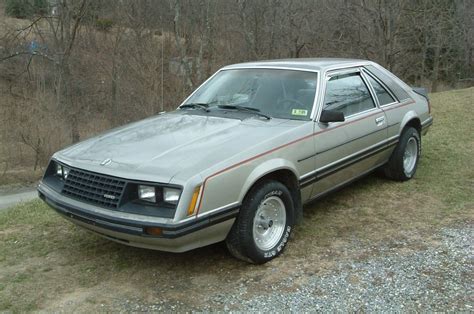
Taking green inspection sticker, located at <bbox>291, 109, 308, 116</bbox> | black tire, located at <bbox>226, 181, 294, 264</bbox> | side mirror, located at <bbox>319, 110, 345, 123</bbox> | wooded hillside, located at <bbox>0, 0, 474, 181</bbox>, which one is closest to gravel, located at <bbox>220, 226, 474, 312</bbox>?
black tire, located at <bbox>226, 181, 294, 264</bbox>

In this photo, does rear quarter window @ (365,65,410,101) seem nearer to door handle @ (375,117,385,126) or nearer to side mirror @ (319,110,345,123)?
door handle @ (375,117,385,126)

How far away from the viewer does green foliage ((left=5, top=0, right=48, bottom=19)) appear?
1784cm

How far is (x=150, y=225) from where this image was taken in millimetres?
3213

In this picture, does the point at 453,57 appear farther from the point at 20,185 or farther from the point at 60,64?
the point at 20,185

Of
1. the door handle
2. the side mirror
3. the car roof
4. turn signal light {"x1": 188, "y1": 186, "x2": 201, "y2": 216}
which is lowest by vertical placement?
turn signal light {"x1": 188, "y1": 186, "x2": 201, "y2": 216}

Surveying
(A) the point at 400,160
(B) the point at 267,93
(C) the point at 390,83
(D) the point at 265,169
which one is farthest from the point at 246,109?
(A) the point at 400,160

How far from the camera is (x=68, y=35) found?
57.8 ft

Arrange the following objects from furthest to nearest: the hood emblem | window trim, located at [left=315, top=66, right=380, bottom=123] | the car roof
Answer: the car roof → window trim, located at [left=315, top=66, right=380, bottom=123] → the hood emblem

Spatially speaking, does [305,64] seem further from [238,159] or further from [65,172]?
[65,172]

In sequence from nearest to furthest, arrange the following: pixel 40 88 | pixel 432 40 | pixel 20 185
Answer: pixel 20 185, pixel 40 88, pixel 432 40

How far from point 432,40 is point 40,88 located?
855 inches

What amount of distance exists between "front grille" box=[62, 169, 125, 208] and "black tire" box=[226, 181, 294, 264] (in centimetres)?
92

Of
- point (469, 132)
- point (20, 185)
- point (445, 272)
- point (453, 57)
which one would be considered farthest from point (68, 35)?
point (453, 57)

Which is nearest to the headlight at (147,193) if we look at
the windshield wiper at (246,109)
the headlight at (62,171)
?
the headlight at (62,171)
